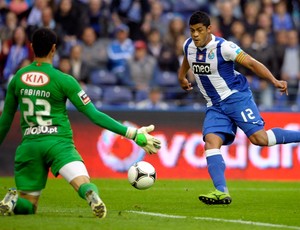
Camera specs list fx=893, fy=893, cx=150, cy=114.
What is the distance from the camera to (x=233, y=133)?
36.8 feet

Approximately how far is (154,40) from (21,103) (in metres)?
10.9

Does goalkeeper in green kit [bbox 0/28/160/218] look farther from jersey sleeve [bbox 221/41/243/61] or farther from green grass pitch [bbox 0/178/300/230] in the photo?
jersey sleeve [bbox 221/41/243/61]

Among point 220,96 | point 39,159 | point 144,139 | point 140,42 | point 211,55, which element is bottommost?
point 39,159

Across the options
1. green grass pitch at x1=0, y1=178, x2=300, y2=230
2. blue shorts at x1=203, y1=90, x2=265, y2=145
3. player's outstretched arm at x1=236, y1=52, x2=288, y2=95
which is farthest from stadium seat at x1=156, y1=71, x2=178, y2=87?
player's outstretched arm at x1=236, y1=52, x2=288, y2=95

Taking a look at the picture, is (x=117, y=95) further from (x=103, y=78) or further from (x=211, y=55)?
(x=211, y=55)

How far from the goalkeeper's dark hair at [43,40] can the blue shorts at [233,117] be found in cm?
305

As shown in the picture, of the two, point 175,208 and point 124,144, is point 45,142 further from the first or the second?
point 124,144

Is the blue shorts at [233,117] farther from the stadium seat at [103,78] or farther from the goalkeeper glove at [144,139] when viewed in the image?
the stadium seat at [103,78]

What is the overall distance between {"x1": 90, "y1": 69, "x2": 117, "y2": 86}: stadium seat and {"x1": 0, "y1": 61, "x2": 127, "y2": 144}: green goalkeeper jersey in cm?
960

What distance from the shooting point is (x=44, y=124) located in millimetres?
8734

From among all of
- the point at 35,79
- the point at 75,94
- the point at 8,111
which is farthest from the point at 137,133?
the point at 8,111

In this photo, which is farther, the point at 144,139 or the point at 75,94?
the point at 75,94

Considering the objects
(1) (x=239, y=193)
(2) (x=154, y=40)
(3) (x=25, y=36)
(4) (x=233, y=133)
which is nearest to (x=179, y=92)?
(2) (x=154, y=40)

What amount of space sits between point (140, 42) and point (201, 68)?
831 cm
